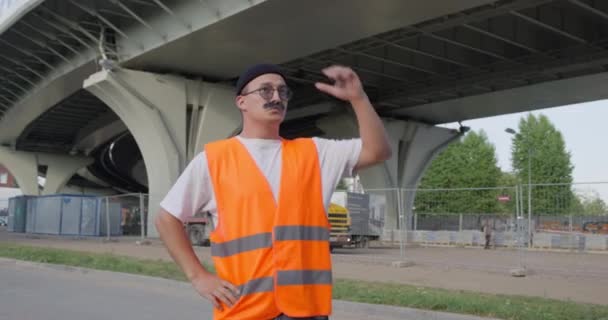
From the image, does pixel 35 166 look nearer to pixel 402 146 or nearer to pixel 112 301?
pixel 402 146

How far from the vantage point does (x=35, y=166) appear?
60.9m

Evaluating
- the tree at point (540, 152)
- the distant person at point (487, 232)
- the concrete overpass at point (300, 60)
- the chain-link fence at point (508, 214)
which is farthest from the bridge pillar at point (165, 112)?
the tree at point (540, 152)

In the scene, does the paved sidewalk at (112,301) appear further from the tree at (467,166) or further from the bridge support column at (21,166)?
the tree at (467,166)

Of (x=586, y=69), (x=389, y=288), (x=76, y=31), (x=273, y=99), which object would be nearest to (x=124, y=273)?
(x=389, y=288)

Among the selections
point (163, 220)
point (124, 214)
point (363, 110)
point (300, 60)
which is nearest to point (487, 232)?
point (300, 60)

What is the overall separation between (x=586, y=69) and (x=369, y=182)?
17153 millimetres

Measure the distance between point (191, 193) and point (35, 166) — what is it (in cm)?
6297

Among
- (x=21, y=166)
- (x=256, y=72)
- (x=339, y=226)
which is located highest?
(x=21, y=166)

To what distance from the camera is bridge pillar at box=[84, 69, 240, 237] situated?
3145cm

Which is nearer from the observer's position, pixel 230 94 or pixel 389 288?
pixel 389 288

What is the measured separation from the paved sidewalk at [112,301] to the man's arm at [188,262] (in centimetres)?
616

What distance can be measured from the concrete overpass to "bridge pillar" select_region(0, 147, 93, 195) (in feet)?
49.1

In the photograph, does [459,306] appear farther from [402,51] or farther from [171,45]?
[402,51]

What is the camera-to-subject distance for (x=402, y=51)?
31625mm
